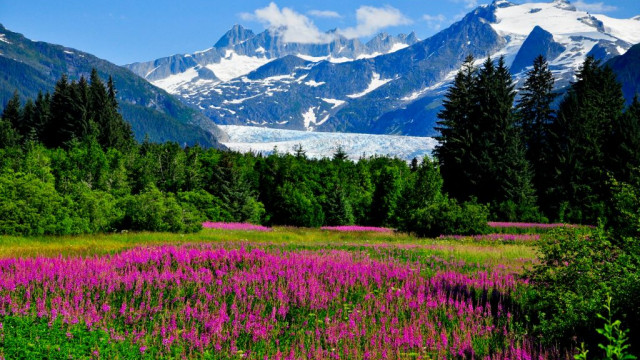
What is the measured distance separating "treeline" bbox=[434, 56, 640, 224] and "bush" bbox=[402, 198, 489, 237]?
10.9 meters

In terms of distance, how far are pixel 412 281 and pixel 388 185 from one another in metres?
39.5

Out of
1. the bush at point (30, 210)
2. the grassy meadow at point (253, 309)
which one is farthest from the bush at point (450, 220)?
the bush at point (30, 210)

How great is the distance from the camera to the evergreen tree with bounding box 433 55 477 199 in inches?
2002

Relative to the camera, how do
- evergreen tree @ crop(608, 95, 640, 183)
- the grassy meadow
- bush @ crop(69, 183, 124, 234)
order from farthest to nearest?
evergreen tree @ crop(608, 95, 640, 183), bush @ crop(69, 183, 124, 234), the grassy meadow

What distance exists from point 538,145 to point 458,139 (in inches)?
375

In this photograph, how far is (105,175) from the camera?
47500 millimetres

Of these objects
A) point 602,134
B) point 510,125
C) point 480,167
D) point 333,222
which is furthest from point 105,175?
point 602,134

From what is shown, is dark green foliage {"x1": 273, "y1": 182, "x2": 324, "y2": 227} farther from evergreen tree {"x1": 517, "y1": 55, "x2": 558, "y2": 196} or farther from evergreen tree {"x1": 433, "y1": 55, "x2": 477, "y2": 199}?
evergreen tree {"x1": 517, "y1": 55, "x2": 558, "y2": 196}

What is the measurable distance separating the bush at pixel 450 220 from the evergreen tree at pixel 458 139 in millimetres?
23308

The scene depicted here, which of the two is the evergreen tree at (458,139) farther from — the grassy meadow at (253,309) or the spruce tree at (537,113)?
the grassy meadow at (253,309)

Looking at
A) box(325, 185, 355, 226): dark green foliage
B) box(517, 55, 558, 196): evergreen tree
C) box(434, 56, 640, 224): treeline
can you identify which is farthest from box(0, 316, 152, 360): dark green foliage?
box(517, 55, 558, 196): evergreen tree

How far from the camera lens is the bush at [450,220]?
85.6 ft

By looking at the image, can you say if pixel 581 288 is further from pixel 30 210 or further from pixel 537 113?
pixel 537 113

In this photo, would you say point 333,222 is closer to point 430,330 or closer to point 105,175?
point 105,175
